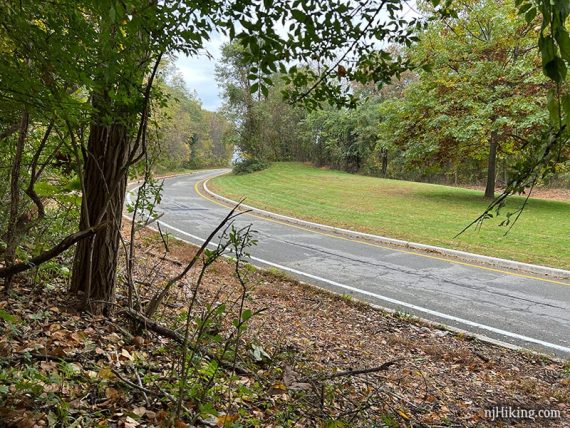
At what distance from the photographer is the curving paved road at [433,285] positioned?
5.56 m

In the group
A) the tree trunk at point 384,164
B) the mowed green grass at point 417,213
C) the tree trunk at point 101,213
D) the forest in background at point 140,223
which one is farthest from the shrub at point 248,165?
the tree trunk at point 101,213

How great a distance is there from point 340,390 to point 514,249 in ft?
29.8

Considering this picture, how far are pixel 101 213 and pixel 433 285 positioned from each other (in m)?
6.13

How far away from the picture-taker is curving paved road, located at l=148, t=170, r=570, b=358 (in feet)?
18.2

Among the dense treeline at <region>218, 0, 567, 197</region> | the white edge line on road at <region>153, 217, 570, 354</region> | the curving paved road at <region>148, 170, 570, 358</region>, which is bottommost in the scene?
the white edge line on road at <region>153, 217, 570, 354</region>

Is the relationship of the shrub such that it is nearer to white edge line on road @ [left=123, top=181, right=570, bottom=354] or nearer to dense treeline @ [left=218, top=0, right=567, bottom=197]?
dense treeline @ [left=218, top=0, right=567, bottom=197]

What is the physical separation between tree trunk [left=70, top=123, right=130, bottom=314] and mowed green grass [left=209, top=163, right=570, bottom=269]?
27.8 feet

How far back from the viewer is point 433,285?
7.33 m

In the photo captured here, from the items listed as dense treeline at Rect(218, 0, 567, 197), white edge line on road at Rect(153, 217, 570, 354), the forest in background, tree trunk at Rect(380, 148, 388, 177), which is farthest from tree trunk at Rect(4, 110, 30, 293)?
tree trunk at Rect(380, 148, 388, 177)

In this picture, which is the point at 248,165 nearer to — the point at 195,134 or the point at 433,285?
the point at 195,134

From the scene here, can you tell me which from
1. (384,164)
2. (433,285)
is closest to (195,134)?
(384,164)

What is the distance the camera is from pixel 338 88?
3059 mm

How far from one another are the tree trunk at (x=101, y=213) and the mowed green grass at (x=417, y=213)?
27.8 feet

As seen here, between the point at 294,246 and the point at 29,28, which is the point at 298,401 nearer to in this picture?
the point at 29,28
